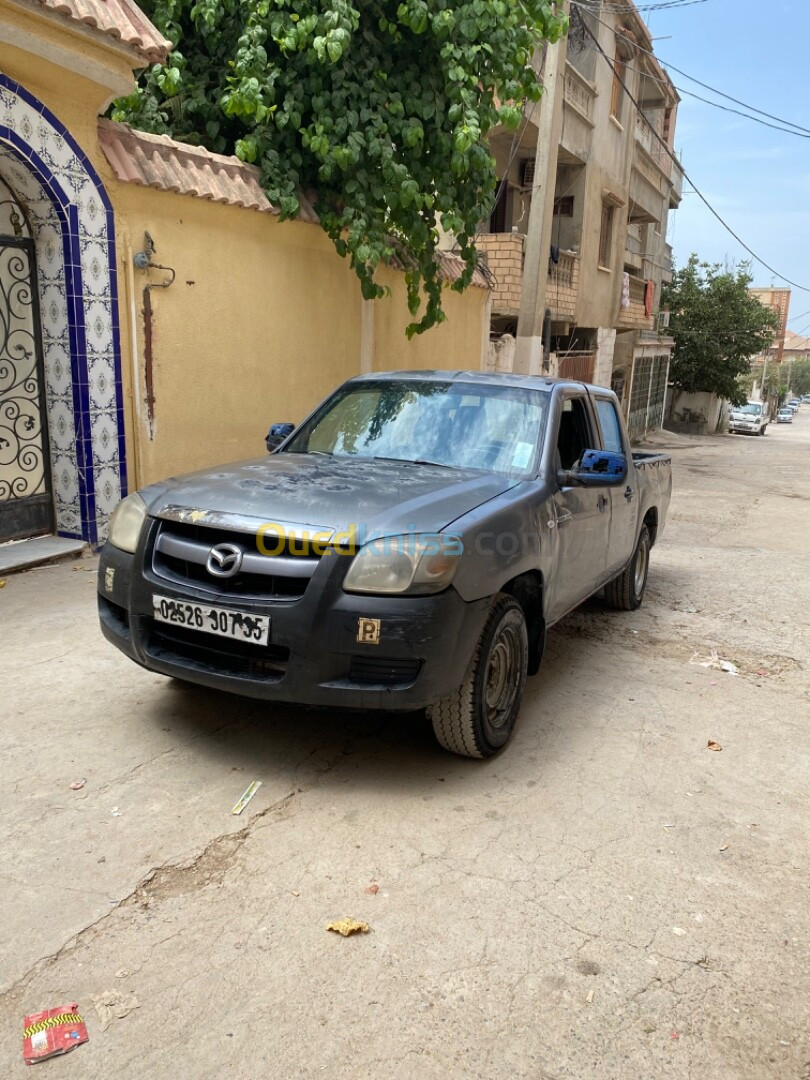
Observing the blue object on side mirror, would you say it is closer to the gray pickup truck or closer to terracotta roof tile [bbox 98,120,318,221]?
the gray pickup truck

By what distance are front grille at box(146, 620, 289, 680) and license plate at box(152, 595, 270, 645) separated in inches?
1.8

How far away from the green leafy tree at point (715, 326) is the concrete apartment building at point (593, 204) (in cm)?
764

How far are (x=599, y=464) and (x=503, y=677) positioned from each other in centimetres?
129

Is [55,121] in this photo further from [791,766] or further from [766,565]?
[766,565]

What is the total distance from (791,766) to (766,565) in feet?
16.2

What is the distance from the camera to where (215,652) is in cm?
336

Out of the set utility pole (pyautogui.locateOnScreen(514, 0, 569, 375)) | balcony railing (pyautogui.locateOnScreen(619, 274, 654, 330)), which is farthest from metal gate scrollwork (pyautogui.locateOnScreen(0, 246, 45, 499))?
balcony railing (pyautogui.locateOnScreen(619, 274, 654, 330))

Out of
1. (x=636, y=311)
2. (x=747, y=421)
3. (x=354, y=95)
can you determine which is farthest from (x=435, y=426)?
(x=747, y=421)

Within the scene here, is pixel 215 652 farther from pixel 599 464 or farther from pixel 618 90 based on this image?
pixel 618 90

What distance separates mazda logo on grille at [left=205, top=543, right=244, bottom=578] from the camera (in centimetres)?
321

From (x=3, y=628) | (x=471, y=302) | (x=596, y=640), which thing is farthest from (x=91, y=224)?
(x=471, y=302)

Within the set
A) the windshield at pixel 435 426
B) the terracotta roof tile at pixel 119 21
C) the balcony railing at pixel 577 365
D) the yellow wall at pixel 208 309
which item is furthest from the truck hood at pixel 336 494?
the balcony railing at pixel 577 365

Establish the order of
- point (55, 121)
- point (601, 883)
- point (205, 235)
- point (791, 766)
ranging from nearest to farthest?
point (601, 883), point (791, 766), point (55, 121), point (205, 235)

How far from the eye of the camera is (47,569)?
20.7 ft
